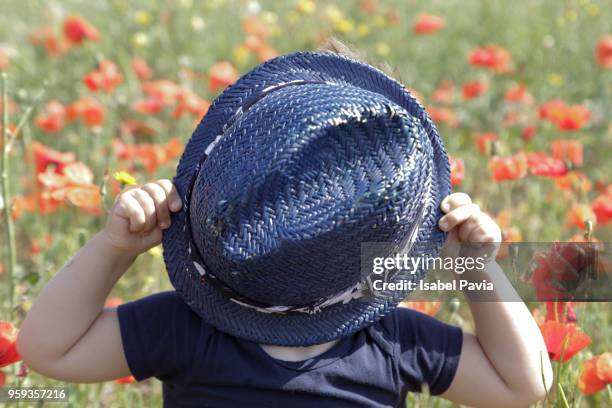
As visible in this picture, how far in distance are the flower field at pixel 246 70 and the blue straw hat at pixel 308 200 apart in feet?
1.17

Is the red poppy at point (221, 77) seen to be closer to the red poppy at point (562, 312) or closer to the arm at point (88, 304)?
the red poppy at point (562, 312)

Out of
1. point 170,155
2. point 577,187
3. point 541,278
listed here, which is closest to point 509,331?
point 541,278

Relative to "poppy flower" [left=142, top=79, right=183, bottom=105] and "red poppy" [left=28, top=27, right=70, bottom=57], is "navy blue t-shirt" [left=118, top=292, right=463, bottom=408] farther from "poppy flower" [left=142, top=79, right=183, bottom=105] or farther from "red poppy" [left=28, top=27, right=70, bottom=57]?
"red poppy" [left=28, top=27, right=70, bottom=57]

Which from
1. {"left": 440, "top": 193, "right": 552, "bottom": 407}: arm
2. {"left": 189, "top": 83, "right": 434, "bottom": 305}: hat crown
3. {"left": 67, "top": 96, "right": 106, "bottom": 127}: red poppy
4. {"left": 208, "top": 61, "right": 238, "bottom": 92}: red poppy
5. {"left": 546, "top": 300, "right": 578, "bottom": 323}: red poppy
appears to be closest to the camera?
{"left": 189, "top": 83, "right": 434, "bottom": 305}: hat crown

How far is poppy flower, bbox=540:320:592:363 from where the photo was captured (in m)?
1.62

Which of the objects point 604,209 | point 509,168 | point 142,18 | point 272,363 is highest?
point 142,18

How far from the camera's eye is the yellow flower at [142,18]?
4.20 m

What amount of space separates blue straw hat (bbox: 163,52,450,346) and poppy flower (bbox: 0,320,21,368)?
352 mm

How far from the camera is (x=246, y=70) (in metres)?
4.18

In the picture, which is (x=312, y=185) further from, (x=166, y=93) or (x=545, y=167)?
(x=166, y=93)

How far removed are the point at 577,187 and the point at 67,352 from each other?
153cm

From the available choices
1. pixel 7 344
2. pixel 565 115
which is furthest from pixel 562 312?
pixel 565 115

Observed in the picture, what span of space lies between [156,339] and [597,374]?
0.70m

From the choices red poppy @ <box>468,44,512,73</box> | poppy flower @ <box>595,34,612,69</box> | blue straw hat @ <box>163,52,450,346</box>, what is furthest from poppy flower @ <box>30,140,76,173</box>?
poppy flower @ <box>595,34,612,69</box>
